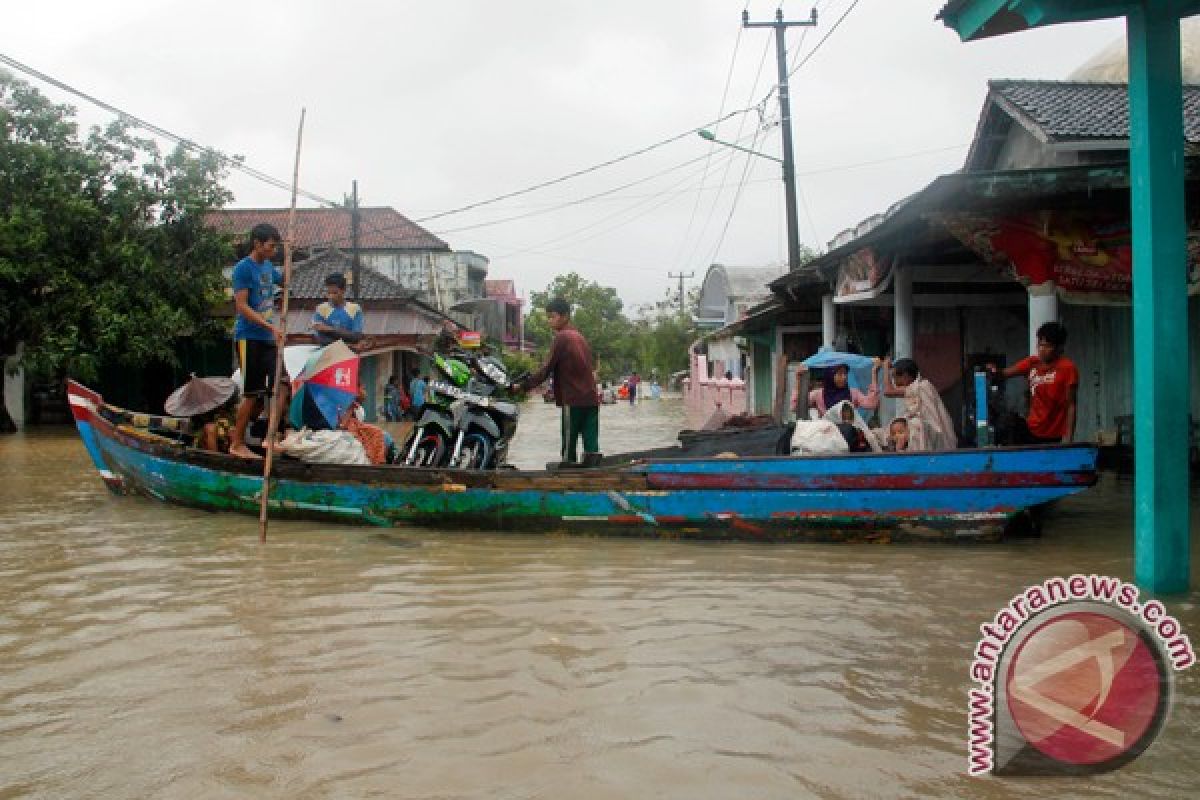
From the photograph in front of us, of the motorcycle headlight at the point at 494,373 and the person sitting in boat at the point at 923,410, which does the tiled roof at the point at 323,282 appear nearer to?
the motorcycle headlight at the point at 494,373

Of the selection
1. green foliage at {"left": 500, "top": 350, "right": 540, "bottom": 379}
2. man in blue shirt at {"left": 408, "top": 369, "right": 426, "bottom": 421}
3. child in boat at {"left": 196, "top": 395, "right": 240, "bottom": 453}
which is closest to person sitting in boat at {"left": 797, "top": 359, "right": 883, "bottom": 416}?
man in blue shirt at {"left": 408, "top": 369, "right": 426, "bottom": 421}

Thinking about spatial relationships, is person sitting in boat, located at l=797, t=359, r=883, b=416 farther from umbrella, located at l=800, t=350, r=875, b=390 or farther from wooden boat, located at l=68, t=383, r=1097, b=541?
wooden boat, located at l=68, t=383, r=1097, b=541

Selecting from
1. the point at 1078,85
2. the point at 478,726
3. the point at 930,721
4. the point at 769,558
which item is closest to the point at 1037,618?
the point at 930,721

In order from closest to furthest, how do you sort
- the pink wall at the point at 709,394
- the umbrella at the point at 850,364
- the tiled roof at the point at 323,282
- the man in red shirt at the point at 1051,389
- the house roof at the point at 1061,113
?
the man in red shirt at the point at 1051,389, the umbrella at the point at 850,364, the house roof at the point at 1061,113, the pink wall at the point at 709,394, the tiled roof at the point at 323,282

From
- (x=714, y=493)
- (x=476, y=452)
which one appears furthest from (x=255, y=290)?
(x=714, y=493)

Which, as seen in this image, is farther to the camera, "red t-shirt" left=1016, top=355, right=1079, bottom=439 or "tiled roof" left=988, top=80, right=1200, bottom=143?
"tiled roof" left=988, top=80, right=1200, bottom=143

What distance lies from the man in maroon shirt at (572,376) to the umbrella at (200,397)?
3.04 m

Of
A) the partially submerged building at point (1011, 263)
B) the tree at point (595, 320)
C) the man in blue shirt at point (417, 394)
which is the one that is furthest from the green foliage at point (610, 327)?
the partially submerged building at point (1011, 263)

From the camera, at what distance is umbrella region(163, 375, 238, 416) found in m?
8.78

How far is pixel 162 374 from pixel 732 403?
1486 centimetres

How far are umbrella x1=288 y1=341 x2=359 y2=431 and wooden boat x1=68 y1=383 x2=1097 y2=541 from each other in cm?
52

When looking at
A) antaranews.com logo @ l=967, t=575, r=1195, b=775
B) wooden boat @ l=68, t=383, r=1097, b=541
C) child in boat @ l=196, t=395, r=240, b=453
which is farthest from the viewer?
child in boat @ l=196, t=395, r=240, b=453

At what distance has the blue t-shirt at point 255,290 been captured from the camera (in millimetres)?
7613

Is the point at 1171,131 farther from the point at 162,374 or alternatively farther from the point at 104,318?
the point at 162,374
